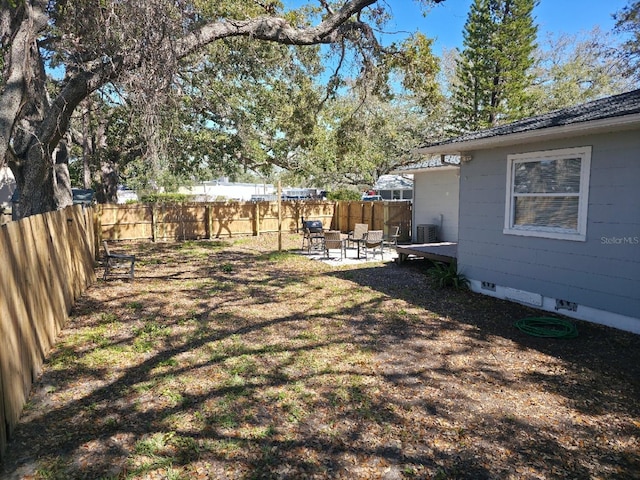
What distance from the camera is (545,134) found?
5613 mm

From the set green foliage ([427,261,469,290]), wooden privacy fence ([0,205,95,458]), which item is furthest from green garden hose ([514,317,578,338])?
wooden privacy fence ([0,205,95,458])

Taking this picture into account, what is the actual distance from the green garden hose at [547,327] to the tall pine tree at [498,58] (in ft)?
53.6

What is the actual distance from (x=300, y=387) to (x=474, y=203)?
5164 millimetres

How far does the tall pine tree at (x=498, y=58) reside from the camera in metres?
18.6

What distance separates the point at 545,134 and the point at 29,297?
6671 mm

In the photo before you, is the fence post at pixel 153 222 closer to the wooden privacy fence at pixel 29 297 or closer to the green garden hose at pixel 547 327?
the wooden privacy fence at pixel 29 297

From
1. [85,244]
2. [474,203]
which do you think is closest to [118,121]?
[85,244]

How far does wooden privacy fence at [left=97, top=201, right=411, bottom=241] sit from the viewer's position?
49.4 feet

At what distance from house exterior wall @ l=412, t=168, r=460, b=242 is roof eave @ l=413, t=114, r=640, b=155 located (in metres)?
5.25

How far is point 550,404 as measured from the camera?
11.6 feet

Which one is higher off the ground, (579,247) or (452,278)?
(579,247)

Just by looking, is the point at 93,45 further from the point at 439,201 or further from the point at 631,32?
the point at 631,32

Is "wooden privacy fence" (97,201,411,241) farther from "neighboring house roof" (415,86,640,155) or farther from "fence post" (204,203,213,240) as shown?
"neighboring house roof" (415,86,640,155)

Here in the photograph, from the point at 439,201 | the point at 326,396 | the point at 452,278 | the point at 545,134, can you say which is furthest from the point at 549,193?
the point at 439,201
